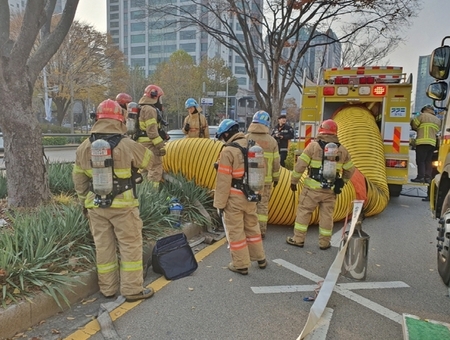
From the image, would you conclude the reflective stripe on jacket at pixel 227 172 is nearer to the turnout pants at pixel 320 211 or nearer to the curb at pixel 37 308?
the turnout pants at pixel 320 211

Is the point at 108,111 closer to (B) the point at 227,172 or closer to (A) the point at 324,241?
(B) the point at 227,172

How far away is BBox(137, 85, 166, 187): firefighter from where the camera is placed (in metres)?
5.82

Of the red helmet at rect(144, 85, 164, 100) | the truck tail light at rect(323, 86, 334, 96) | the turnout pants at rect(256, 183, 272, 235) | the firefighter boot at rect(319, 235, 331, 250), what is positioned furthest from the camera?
the truck tail light at rect(323, 86, 334, 96)

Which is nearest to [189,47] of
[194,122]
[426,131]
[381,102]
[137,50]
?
[137,50]

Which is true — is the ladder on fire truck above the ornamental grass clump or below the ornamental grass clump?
above

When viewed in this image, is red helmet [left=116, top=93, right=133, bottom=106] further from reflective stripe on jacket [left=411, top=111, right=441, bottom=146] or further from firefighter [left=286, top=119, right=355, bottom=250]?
reflective stripe on jacket [left=411, top=111, right=441, bottom=146]

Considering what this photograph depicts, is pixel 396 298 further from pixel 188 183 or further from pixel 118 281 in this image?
pixel 188 183

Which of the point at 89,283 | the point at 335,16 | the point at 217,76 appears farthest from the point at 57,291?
the point at 217,76

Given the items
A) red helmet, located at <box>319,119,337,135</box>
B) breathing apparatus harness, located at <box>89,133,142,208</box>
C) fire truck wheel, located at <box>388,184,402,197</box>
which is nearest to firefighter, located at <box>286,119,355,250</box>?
red helmet, located at <box>319,119,337,135</box>

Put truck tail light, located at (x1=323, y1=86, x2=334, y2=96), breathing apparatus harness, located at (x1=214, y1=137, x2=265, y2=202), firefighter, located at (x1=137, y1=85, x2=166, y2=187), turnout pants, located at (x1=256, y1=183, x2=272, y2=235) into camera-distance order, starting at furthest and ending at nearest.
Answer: truck tail light, located at (x1=323, y1=86, x2=334, y2=96)
firefighter, located at (x1=137, y1=85, x2=166, y2=187)
turnout pants, located at (x1=256, y1=183, x2=272, y2=235)
breathing apparatus harness, located at (x1=214, y1=137, x2=265, y2=202)

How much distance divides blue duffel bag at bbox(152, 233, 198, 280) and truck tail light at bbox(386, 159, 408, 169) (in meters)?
5.16

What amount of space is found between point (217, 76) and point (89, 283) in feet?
163

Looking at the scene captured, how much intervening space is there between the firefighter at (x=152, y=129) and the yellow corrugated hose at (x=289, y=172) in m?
0.32

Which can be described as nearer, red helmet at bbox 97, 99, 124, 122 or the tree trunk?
red helmet at bbox 97, 99, 124, 122
